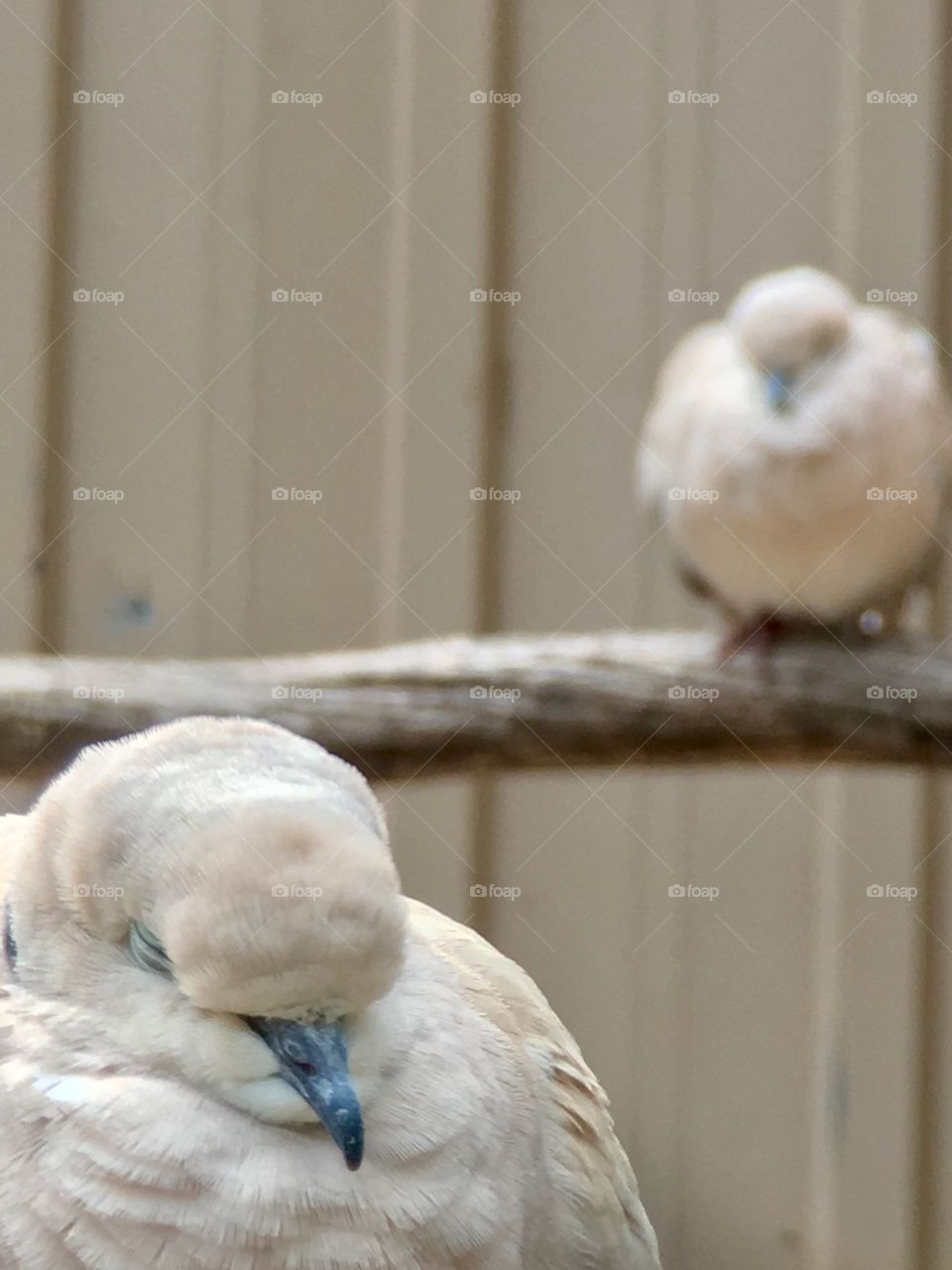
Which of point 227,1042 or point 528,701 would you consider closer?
point 227,1042

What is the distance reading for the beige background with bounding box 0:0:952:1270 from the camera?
35.9 inches

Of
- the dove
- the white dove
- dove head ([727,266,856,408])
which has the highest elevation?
dove head ([727,266,856,408])

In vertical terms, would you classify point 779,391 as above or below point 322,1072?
above

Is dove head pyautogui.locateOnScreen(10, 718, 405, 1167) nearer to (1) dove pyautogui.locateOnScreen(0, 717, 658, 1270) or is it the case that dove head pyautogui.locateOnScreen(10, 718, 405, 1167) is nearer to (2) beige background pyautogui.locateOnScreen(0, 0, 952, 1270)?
(1) dove pyautogui.locateOnScreen(0, 717, 658, 1270)

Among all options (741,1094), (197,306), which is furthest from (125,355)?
(741,1094)

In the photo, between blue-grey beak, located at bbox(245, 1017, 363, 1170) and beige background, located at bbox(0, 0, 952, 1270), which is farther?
beige background, located at bbox(0, 0, 952, 1270)

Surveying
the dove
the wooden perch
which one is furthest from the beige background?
the dove

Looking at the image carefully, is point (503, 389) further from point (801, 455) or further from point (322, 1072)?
point (322, 1072)

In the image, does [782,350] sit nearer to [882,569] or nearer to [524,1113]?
[882,569]

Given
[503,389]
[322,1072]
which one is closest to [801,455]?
[503,389]

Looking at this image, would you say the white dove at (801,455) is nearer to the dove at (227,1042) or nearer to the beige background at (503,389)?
the beige background at (503,389)

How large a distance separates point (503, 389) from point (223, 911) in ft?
1.75

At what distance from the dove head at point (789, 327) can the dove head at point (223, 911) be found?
48 cm

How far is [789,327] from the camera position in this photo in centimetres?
90
